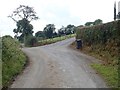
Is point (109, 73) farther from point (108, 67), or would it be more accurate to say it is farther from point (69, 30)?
point (69, 30)

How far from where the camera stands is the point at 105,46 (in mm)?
29000

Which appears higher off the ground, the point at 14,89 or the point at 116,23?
the point at 116,23

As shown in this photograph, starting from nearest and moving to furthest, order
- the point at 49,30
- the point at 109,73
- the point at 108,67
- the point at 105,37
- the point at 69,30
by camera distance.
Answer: the point at 109,73, the point at 108,67, the point at 105,37, the point at 49,30, the point at 69,30

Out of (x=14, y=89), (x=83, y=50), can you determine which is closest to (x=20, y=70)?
(x=14, y=89)

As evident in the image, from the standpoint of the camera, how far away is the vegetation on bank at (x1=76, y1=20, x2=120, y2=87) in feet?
64.6

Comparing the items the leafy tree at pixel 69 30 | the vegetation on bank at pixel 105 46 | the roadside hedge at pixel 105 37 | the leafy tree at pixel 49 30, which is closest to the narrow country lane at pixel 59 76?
the vegetation on bank at pixel 105 46

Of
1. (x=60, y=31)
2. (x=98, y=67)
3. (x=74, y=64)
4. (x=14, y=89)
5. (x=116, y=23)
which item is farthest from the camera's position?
(x=60, y=31)

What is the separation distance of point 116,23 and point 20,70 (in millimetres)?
11357

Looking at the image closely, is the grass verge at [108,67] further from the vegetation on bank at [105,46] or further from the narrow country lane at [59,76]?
the narrow country lane at [59,76]

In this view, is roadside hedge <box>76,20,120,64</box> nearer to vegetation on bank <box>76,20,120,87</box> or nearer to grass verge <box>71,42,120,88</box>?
vegetation on bank <box>76,20,120,87</box>

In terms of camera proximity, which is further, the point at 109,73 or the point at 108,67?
the point at 108,67

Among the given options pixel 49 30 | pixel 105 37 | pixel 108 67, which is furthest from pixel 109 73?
pixel 49 30

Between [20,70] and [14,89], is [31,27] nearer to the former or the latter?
[20,70]

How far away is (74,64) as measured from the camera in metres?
22.5
